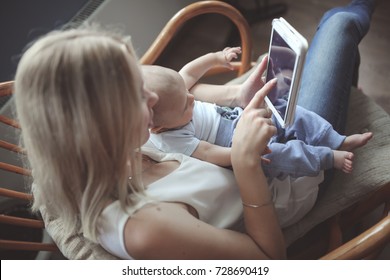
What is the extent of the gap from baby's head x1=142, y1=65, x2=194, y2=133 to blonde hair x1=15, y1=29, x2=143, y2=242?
0.58 ft

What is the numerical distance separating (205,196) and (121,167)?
0.69 feet

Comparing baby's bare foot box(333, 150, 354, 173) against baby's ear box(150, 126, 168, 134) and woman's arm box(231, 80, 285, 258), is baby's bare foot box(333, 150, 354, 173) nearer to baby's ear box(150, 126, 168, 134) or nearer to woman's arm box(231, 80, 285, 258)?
woman's arm box(231, 80, 285, 258)

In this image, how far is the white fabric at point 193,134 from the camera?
90 cm

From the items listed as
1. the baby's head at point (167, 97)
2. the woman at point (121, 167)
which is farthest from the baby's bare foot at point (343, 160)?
the baby's head at point (167, 97)

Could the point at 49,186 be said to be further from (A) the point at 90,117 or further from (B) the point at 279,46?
(B) the point at 279,46

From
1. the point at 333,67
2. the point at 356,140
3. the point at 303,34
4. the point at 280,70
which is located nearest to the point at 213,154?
the point at 280,70

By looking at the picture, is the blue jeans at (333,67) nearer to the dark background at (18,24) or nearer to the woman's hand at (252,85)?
the woman's hand at (252,85)

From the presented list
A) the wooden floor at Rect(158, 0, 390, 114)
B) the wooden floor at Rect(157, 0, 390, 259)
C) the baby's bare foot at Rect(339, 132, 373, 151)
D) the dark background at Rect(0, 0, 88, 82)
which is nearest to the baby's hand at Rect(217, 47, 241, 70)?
the baby's bare foot at Rect(339, 132, 373, 151)

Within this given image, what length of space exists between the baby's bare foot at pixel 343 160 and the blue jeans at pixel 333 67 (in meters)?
0.11

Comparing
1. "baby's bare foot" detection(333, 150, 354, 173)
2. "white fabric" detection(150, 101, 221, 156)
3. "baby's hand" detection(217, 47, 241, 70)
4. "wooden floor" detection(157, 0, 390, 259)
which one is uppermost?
"baby's hand" detection(217, 47, 241, 70)

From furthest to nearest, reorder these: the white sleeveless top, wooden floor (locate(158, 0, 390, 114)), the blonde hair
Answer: wooden floor (locate(158, 0, 390, 114)), the white sleeveless top, the blonde hair

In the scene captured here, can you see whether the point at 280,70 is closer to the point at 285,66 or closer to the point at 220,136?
the point at 285,66

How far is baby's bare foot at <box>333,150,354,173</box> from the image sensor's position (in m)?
0.87

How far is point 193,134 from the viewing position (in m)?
0.94
